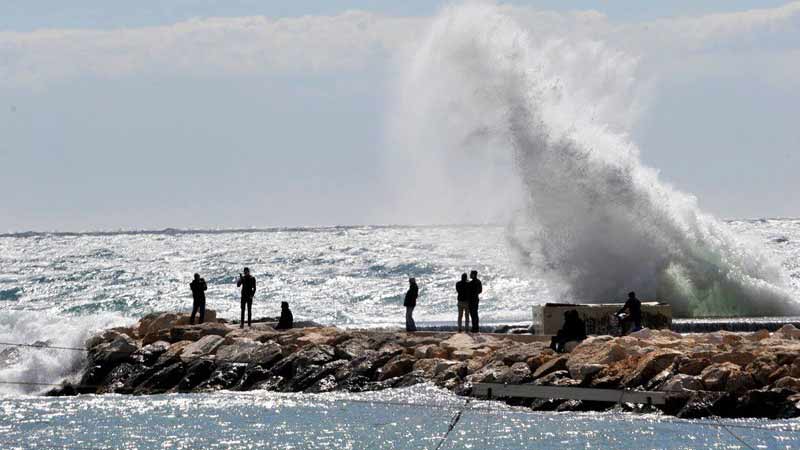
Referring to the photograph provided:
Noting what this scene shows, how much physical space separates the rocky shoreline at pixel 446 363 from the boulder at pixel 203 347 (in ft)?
0.07

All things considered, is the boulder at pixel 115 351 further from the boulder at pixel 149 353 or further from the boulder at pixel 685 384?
the boulder at pixel 685 384

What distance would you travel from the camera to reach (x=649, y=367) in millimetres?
20234

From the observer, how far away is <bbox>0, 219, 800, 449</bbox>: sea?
59.2ft

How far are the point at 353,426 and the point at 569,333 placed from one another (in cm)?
492

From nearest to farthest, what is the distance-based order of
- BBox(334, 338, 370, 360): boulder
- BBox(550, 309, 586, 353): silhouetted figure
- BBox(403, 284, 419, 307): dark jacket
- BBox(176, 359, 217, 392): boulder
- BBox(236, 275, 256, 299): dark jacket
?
BBox(550, 309, 586, 353): silhouetted figure < BBox(176, 359, 217, 392): boulder < BBox(334, 338, 370, 360): boulder < BBox(403, 284, 419, 307): dark jacket < BBox(236, 275, 256, 299): dark jacket

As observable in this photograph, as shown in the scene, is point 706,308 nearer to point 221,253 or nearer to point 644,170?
point 644,170

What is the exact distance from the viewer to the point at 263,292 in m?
58.0

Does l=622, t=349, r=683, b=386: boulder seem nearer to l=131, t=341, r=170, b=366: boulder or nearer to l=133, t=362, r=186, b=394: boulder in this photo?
l=133, t=362, r=186, b=394: boulder

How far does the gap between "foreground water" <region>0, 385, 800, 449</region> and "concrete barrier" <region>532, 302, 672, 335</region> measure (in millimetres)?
4258

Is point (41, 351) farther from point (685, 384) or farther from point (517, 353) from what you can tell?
point (685, 384)

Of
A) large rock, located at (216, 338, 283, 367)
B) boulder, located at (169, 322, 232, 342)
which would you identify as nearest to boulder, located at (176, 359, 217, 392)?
large rock, located at (216, 338, 283, 367)

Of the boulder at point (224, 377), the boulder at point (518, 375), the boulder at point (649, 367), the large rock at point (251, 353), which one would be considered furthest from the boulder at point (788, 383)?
the boulder at point (224, 377)

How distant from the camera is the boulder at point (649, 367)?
20.1m

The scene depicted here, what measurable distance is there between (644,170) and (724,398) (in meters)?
19.4
